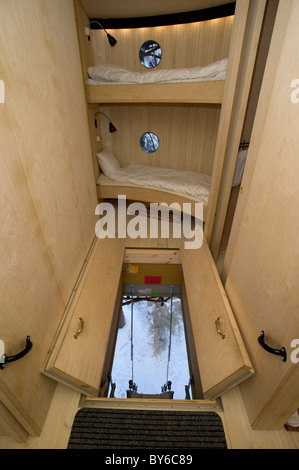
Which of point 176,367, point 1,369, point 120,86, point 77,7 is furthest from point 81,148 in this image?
point 176,367

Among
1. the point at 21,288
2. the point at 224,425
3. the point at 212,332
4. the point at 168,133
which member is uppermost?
the point at 168,133

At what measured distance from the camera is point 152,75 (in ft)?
6.81

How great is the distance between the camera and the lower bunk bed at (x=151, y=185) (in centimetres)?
255

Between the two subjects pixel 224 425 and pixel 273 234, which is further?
pixel 224 425

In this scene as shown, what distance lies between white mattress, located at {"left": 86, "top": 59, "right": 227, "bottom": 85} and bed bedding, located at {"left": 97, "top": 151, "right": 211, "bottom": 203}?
2.78 feet

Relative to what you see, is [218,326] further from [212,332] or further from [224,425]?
[224,425]

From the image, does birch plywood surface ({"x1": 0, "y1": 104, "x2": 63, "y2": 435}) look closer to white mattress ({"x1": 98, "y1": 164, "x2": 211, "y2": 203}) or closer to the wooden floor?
the wooden floor

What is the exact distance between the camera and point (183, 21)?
7.73ft

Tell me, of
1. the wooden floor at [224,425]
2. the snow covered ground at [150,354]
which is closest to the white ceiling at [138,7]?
the wooden floor at [224,425]

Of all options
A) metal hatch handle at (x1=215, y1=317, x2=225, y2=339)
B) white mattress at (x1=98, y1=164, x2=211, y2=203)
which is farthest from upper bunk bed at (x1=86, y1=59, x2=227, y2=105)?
metal hatch handle at (x1=215, y1=317, x2=225, y2=339)

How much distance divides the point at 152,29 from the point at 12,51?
2189 millimetres

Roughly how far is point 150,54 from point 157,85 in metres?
0.95

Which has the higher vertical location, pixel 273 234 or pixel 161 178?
pixel 161 178

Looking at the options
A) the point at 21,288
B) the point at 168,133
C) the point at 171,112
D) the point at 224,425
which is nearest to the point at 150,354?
the point at 224,425
